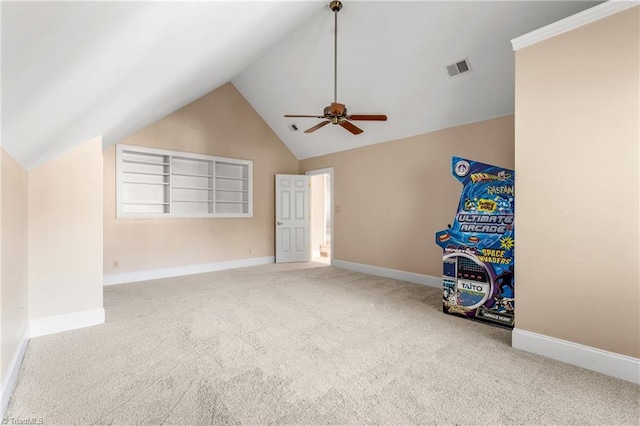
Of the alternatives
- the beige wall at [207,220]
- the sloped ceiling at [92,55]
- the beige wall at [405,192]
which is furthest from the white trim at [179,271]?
the sloped ceiling at [92,55]

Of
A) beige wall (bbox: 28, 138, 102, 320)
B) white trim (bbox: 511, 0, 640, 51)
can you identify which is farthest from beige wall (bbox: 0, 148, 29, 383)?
white trim (bbox: 511, 0, 640, 51)

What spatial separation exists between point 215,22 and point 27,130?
4.26ft

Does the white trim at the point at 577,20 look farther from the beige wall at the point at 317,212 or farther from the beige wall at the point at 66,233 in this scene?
the beige wall at the point at 317,212

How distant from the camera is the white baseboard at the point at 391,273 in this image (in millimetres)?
4758

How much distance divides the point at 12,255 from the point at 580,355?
171 inches

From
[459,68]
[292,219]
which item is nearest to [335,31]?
[459,68]

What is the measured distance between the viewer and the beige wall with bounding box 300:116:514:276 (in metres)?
4.36

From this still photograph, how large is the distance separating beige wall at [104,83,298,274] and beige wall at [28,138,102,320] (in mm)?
2094

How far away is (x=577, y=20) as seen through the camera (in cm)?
228

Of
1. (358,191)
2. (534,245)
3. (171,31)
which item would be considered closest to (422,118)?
(358,191)

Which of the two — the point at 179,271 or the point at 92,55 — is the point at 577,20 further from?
the point at 179,271

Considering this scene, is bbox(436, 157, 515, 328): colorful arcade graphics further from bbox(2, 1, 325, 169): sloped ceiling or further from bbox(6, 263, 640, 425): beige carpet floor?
bbox(2, 1, 325, 169): sloped ceiling

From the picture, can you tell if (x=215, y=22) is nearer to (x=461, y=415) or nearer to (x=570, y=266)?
(x=461, y=415)

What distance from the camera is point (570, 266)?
2.34 metres
